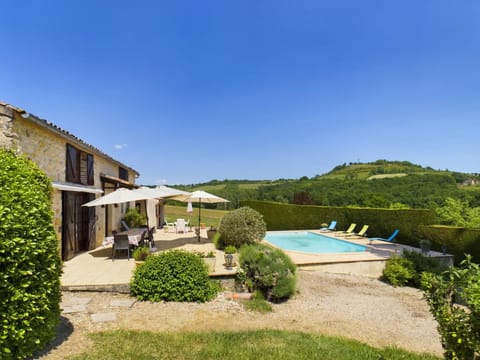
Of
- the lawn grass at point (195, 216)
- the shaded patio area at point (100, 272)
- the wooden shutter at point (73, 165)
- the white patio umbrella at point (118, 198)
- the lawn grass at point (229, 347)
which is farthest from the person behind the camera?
the lawn grass at point (195, 216)

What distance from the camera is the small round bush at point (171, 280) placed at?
24.0ft

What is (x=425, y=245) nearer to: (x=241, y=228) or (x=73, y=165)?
(x=241, y=228)

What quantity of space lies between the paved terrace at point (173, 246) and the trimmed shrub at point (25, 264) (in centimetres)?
375

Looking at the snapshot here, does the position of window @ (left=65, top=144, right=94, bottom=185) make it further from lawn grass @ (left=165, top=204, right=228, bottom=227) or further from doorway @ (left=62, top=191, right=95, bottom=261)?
lawn grass @ (left=165, top=204, right=228, bottom=227)

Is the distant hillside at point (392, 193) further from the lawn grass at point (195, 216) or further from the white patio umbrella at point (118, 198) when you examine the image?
the white patio umbrella at point (118, 198)

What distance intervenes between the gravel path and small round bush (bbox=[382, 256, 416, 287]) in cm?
192

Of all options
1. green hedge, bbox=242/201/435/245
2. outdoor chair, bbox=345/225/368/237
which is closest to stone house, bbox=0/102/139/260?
green hedge, bbox=242/201/435/245

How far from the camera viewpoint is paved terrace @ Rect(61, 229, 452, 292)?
307 inches

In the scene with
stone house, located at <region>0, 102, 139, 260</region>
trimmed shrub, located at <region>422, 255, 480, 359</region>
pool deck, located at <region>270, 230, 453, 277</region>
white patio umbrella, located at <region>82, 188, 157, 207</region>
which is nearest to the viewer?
trimmed shrub, located at <region>422, 255, 480, 359</region>

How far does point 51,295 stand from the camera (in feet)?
13.9

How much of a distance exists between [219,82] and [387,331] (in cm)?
2028

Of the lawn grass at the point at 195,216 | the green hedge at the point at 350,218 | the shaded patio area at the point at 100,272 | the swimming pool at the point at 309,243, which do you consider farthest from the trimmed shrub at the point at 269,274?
the lawn grass at the point at 195,216

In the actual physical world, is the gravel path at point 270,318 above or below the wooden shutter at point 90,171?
below

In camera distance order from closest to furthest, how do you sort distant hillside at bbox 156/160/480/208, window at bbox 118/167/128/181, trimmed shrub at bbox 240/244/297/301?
trimmed shrub at bbox 240/244/297/301, window at bbox 118/167/128/181, distant hillside at bbox 156/160/480/208
